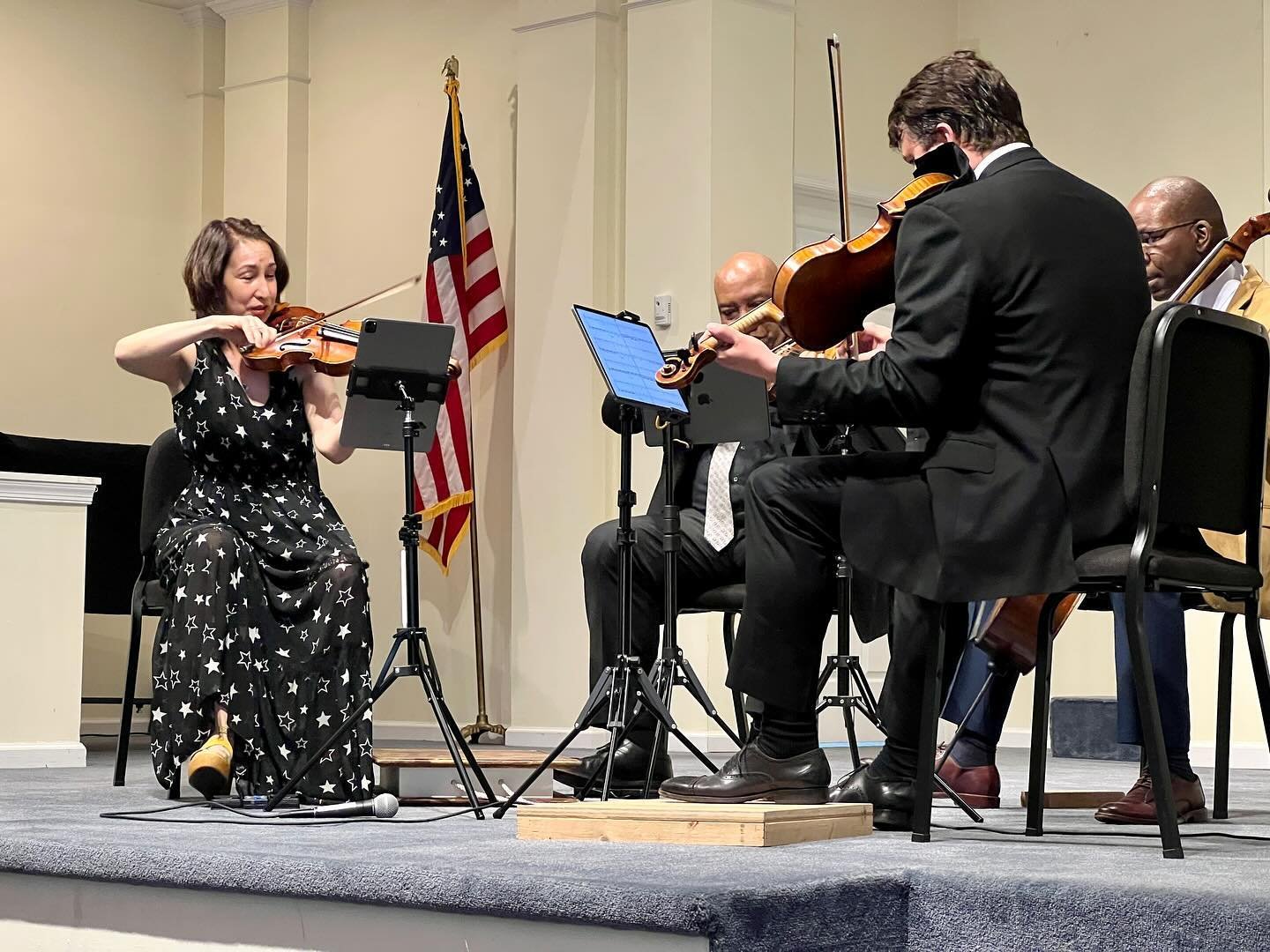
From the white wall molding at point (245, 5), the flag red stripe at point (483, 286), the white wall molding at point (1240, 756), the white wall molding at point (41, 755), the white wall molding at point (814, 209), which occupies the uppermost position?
the white wall molding at point (245, 5)

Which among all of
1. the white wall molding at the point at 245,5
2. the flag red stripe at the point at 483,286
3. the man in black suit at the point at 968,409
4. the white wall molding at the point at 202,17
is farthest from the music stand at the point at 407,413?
the white wall molding at the point at 202,17

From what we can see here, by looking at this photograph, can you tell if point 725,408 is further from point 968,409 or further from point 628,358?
point 968,409

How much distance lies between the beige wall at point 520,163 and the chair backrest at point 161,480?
75.5 inches

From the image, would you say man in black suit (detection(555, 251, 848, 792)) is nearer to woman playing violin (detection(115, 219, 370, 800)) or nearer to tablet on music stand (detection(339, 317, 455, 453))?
woman playing violin (detection(115, 219, 370, 800))

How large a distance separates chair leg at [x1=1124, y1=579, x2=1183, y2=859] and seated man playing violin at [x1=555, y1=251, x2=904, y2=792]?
1.32 meters

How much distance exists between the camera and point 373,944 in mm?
2145

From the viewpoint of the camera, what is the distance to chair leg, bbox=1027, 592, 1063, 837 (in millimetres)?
2736

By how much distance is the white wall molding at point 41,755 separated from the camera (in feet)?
16.1

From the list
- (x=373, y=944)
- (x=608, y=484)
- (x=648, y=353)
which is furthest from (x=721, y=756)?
(x=373, y=944)

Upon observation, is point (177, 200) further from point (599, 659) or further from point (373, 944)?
point (373, 944)

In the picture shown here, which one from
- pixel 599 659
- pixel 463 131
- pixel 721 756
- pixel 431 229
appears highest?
pixel 463 131

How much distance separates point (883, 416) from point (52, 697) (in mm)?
3214

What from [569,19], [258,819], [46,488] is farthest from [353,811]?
[569,19]

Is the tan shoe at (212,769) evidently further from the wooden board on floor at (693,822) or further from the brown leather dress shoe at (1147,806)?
the brown leather dress shoe at (1147,806)
